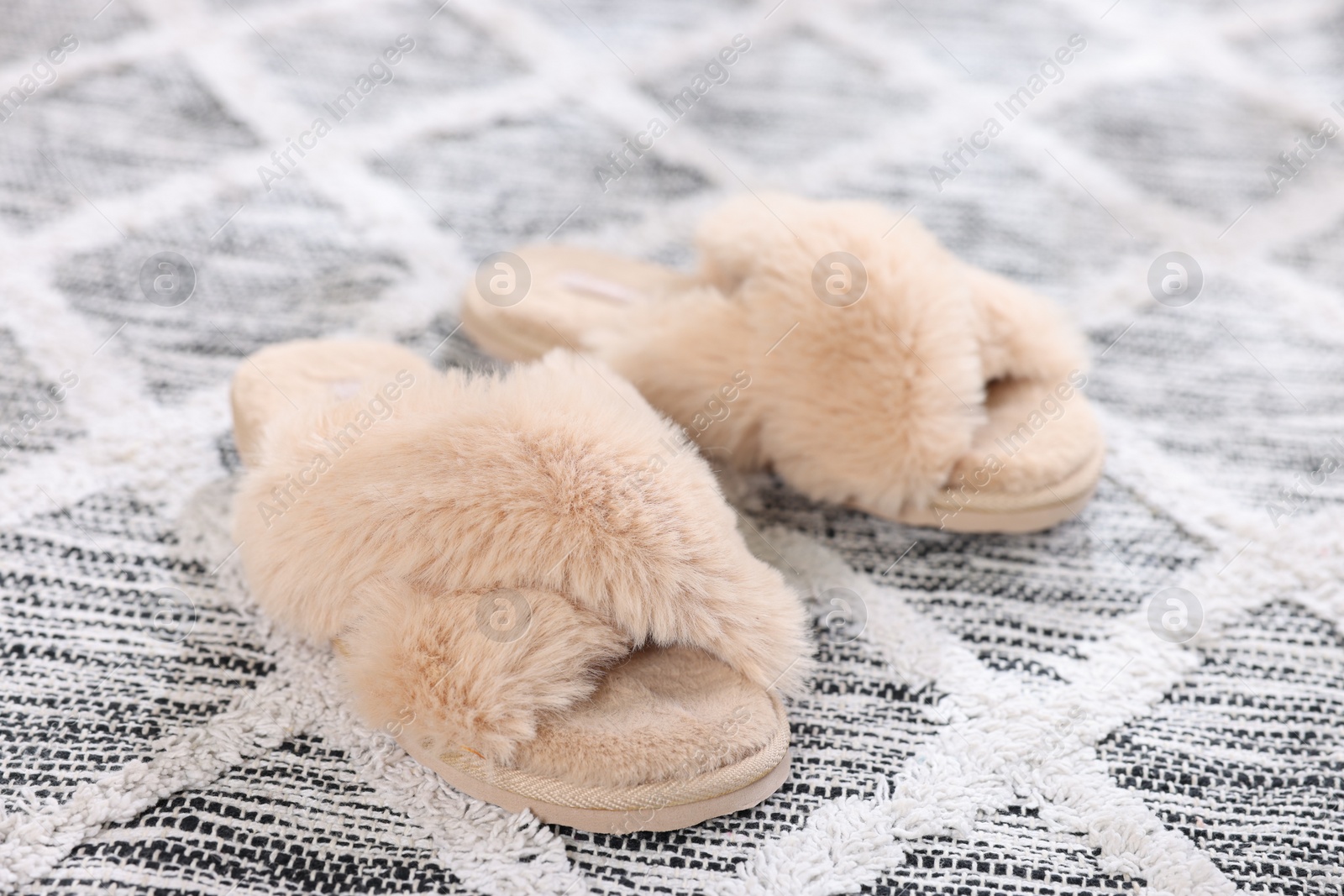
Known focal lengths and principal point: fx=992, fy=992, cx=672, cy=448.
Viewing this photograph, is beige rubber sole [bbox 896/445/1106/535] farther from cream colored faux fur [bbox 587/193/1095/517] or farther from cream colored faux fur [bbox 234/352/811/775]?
cream colored faux fur [bbox 234/352/811/775]

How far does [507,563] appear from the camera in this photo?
0.65 metres

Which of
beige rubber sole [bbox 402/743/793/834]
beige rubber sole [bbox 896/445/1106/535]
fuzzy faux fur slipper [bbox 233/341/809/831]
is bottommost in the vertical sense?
beige rubber sole [bbox 402/743/793/834]

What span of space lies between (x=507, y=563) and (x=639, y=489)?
101mm

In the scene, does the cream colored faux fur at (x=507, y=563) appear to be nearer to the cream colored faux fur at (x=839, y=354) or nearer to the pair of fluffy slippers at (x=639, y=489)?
the pair of fluffy slippers at (x=639, y=489)

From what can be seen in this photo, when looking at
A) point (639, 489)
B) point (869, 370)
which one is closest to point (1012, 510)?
point (869, 370)

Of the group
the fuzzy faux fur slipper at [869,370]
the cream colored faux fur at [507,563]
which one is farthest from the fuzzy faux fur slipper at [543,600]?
the fuzzy faux fur slipper at [869,370]

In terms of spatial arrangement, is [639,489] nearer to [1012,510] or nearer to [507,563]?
[507,563]

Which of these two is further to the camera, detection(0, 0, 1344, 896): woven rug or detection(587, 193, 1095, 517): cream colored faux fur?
detection(587, 193, 1095, 517): cream colored faux fur

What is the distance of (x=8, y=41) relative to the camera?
135cm

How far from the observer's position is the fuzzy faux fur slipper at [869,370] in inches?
32.4

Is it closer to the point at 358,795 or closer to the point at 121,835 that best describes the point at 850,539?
the point at 358,795

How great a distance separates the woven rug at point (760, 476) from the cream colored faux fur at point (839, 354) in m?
0.07

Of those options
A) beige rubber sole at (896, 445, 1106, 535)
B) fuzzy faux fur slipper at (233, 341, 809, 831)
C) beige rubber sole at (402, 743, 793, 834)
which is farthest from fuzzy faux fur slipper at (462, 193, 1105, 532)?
beige rubber sole at (402, 743, 793, 834)

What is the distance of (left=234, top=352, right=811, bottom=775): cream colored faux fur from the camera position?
0.63 metres
